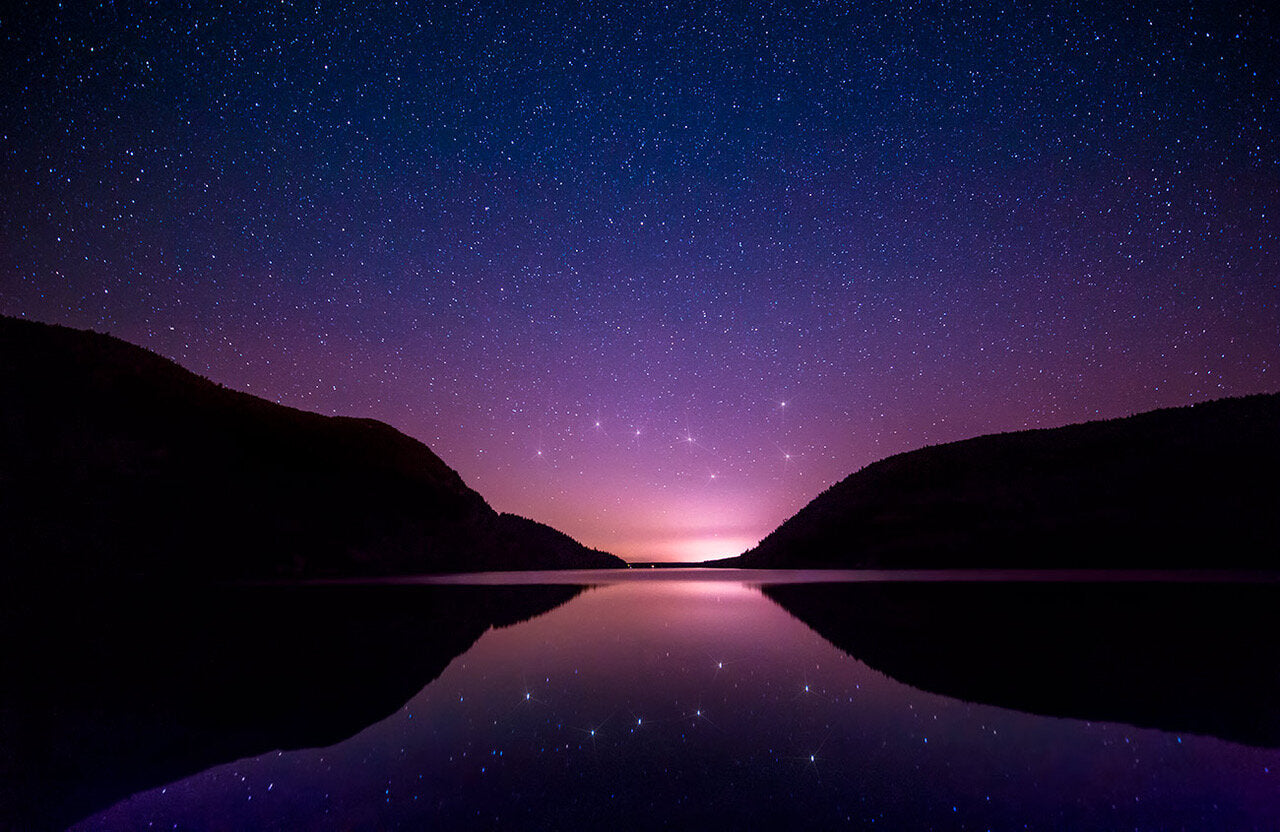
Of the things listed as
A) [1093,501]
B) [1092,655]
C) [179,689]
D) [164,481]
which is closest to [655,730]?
[179,689]

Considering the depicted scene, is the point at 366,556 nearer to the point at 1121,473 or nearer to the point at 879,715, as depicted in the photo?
the point at 879,715

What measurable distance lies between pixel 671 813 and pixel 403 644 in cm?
686

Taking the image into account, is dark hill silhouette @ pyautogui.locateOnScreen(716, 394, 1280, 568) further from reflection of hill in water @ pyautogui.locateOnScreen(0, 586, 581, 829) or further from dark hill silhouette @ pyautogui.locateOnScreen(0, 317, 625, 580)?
reflection of hill in water @ pyautogui.locateOnScreen(0, 586, 581, 829)

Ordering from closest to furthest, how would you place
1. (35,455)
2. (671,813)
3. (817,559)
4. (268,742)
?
(671,813), (268,742), (35,455), (817,559)

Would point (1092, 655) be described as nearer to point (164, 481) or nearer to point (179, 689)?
point (179, 689)

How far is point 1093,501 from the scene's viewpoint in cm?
5778

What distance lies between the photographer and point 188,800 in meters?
3.41

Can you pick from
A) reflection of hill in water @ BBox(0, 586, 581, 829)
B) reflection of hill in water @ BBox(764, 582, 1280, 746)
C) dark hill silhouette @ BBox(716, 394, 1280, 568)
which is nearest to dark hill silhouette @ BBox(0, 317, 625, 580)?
reflection of hill in water @ BBox(0, 586, 581, 829)

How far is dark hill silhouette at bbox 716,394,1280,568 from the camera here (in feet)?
160

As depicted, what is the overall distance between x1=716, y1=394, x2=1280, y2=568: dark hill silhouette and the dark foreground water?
57783 millimetres

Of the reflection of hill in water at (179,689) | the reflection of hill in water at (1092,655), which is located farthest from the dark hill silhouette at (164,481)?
the reflection of hill in water at (1092,655)

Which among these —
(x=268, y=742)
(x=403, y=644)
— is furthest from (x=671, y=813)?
(x=403, y=644)

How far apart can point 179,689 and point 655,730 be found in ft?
18.7

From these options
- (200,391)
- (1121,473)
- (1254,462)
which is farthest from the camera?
(1121,473)
